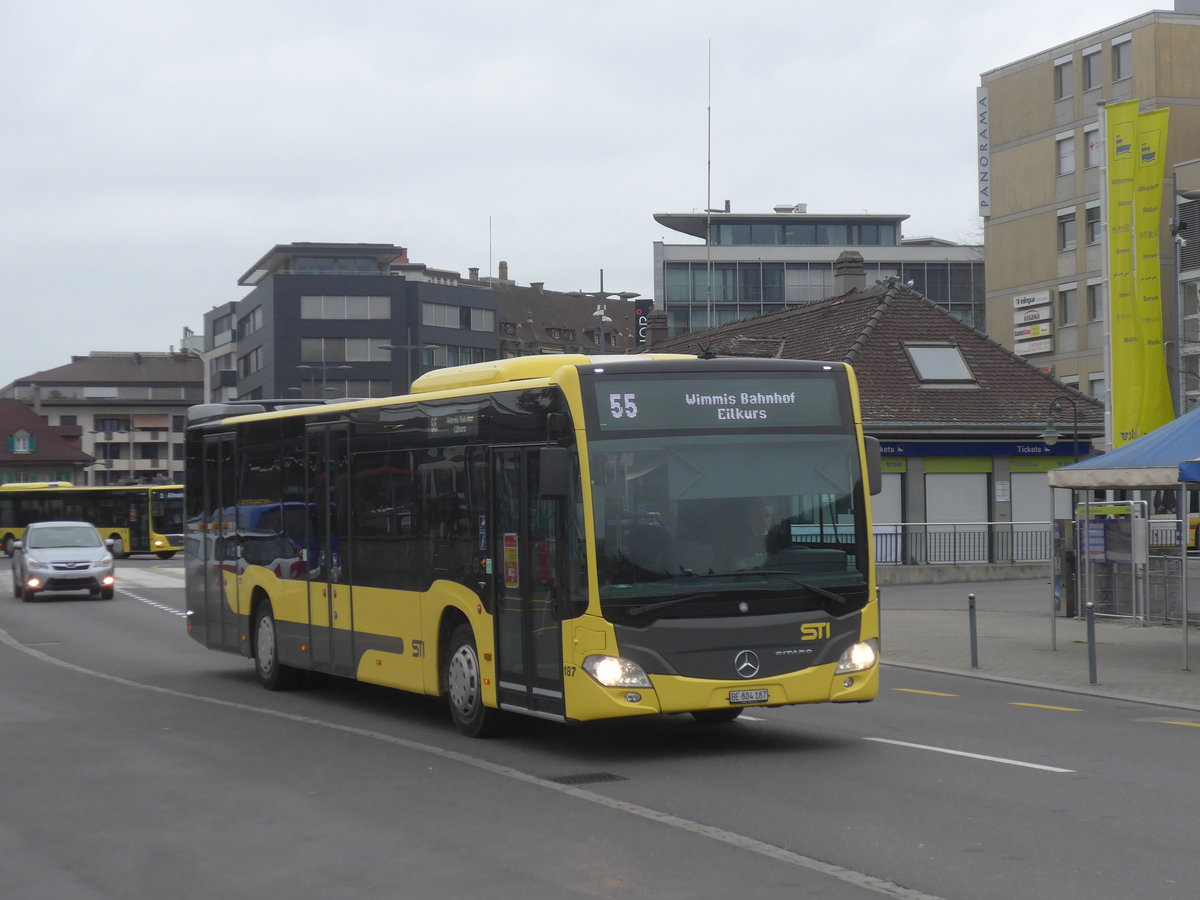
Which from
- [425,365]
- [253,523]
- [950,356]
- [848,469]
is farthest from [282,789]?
[425,365]

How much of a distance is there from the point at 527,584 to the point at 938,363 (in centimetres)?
3199

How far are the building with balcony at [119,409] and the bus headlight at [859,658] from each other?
480 ft

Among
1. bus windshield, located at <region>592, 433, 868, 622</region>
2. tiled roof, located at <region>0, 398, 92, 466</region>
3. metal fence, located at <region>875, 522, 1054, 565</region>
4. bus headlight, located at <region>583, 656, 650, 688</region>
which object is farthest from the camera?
tiled roof, located at <region>0, 398, 92, 466</region>

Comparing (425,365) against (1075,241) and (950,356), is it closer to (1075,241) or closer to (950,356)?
(1075,241)

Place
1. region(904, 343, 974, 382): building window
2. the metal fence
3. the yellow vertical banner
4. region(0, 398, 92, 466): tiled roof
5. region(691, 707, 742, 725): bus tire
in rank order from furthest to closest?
region(0, 398, 92, 466): tiled roof, region(904, 343, 974, 382): building window, the metal fence, the yellow vertical banner, region(691, 707, 742, 725): bus tire

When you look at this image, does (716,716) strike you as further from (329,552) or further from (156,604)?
(156,604)

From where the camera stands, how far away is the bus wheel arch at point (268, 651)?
17469 mm

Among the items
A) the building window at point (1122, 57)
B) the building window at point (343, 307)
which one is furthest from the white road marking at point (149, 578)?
the building window at point (343, 307)

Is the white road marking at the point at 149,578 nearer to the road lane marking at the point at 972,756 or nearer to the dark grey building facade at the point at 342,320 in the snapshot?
the road lane marking at the point at 972,756

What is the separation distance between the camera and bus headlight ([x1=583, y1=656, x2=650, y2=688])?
11.4 meters

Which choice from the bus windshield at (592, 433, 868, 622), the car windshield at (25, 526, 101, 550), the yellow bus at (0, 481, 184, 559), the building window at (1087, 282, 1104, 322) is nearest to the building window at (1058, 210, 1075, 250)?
the building window at (1087, 282, 1104, 322)

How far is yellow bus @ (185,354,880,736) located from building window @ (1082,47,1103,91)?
2321 inches

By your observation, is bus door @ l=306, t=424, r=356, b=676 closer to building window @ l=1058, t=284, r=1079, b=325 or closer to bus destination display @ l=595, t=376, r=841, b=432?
bus destination display @ l=595, t=376, r=841, b=432

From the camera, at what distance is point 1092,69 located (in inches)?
2670
